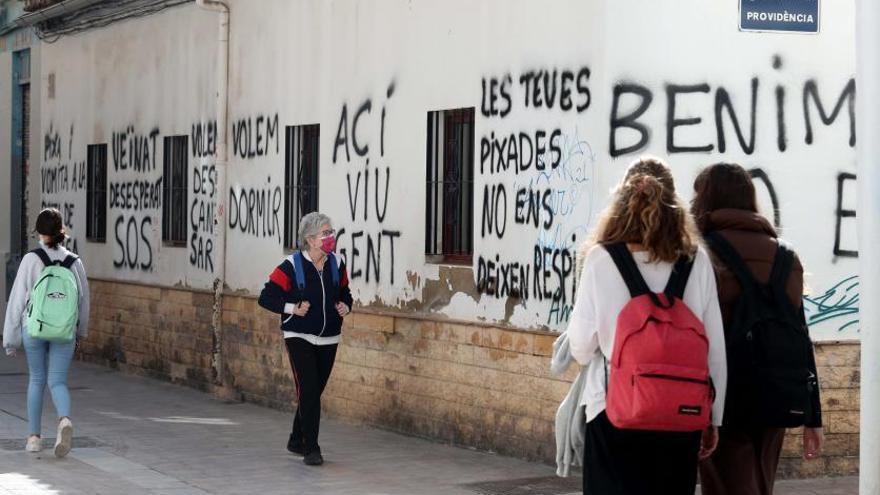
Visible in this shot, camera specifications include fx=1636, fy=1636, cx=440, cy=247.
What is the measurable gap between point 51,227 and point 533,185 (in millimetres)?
3396

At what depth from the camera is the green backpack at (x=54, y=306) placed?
36.7 ft

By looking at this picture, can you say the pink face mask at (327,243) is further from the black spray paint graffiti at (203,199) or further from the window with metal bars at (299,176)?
the black spray paint graffiti at (203,199)

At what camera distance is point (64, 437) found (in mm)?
11156

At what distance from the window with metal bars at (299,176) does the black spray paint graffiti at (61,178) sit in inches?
219

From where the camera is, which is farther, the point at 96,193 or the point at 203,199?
the point at 96,193

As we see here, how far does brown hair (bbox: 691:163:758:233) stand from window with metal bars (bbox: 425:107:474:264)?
219 inches

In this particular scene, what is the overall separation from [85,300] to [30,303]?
430 millimetres

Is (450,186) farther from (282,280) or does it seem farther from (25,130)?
(25,130)

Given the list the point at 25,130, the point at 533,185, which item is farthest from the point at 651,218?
the point at 25,130

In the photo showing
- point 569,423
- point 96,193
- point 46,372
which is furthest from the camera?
point 96,193

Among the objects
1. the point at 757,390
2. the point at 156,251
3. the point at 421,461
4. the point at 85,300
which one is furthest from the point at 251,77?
the point at 757,390

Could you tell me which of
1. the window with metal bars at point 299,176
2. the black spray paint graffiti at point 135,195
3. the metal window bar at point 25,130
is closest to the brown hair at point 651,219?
the window with metal bars at point 299,176

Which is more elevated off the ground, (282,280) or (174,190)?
(174,190)

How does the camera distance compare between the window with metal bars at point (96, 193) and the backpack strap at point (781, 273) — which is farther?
the window with metal bars at point (96, 193)
